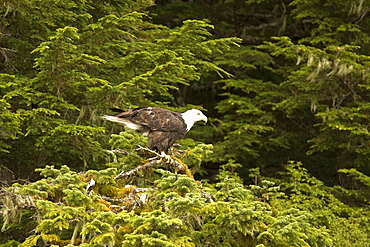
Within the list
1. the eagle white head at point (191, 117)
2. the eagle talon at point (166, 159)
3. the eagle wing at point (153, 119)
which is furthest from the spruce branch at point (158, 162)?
the eagle white head at point (191, 117)

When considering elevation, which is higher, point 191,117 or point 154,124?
point 154,124

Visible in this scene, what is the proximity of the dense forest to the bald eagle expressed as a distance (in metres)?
0.19

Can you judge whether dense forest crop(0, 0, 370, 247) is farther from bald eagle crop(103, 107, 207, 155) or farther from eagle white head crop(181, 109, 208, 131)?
eagle white head crop(181, 109, 208, 131)

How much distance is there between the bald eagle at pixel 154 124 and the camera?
334 inches

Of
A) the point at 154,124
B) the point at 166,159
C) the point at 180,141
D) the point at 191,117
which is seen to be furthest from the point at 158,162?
the point at 180,141

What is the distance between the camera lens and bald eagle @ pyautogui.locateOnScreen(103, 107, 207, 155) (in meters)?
8.48

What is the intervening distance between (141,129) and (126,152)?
101 cm

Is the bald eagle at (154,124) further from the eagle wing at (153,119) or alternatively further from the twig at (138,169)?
the twig at (138,169)

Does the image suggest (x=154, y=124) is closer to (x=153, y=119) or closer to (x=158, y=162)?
(x=153, y=119)

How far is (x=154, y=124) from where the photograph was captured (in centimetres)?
854

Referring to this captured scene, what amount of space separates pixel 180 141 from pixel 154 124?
9.77 ft

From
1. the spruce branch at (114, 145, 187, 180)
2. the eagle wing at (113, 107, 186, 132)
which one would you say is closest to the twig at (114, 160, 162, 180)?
the spruce branch at (114, 145, 187, 180)

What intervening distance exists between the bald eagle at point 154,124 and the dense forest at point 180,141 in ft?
0.63

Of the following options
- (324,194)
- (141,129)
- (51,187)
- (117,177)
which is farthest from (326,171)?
(51,187)
